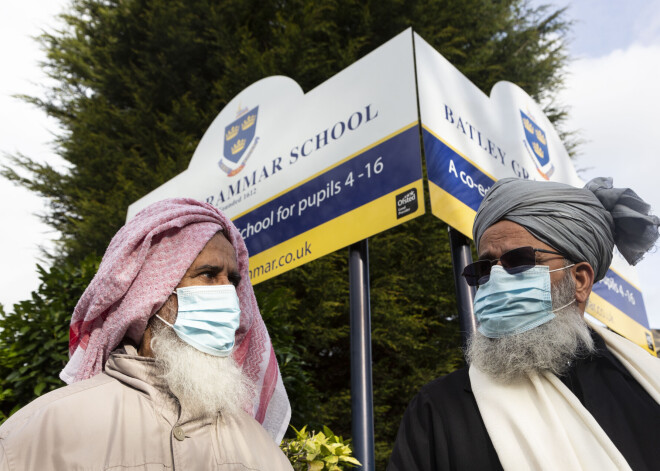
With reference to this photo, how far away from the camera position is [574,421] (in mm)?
1803

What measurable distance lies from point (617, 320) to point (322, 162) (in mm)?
3862

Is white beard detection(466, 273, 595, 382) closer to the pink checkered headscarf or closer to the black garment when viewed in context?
the black garment

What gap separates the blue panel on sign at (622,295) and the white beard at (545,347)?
157 inches

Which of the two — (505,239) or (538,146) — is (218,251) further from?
(538,146)

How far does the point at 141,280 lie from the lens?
219 centimetres

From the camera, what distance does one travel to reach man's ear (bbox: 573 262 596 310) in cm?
212

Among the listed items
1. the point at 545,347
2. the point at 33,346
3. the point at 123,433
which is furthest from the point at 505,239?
the point at 33,346

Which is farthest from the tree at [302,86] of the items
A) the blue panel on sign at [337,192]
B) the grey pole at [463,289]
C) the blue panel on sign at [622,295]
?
the grey pole at [463,289]

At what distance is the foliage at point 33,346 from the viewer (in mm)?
3871

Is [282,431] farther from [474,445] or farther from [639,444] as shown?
[639,444]

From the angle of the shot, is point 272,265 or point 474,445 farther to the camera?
point 272,265

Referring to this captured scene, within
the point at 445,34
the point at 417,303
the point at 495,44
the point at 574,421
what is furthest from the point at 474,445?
A: the point at 495,44

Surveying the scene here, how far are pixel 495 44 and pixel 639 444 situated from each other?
9.63 metres

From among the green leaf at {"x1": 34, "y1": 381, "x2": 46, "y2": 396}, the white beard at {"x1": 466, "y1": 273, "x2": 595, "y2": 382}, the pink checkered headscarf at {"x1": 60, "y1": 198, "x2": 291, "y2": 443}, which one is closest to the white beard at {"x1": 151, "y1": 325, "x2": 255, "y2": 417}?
the pink checkered headscarf at {"x1": 60, "y1": 198, "x2": 291, "y2": 443}
